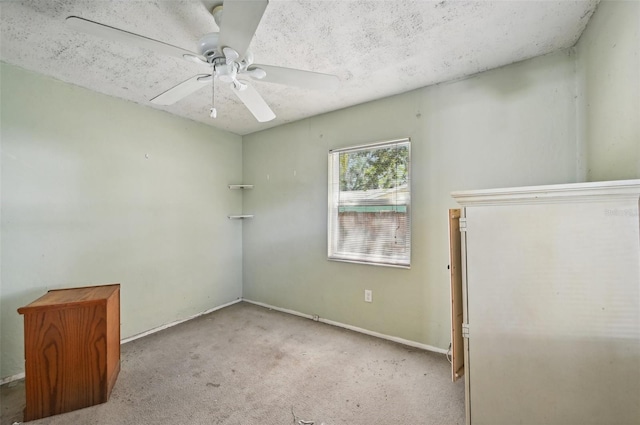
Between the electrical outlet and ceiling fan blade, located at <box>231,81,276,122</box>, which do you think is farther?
the electrical outlet

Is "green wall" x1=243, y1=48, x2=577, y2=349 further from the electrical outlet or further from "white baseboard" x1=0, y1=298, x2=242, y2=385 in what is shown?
"white baseboard" x1=0, y1=298, x2=242, y2=385

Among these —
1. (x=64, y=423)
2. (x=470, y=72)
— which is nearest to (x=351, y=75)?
(x=470, y=72)

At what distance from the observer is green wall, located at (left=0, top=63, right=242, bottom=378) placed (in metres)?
2.00

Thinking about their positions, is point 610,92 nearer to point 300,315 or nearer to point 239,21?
point 239,21

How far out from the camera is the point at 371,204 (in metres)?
2.70

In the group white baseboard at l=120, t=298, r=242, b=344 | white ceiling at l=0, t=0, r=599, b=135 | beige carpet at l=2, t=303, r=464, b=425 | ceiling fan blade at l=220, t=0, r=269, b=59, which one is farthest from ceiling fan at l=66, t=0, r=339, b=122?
white baseboard at l=120, t=298, r=242, b=344

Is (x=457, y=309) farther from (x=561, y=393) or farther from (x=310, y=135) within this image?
(x=310, y=135)

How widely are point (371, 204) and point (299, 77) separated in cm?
153

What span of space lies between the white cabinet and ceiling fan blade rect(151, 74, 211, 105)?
1.65 m

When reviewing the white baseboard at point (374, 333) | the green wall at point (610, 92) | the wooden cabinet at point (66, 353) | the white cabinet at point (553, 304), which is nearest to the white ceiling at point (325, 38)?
the green wall at point (610, 92)

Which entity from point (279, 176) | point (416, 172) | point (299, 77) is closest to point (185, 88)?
point (299, 77)

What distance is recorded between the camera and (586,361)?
3.59ft

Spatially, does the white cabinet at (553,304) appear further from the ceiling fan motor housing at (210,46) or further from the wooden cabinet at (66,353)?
the wooden cabinet at (66,353)

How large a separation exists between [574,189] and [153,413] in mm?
2651
